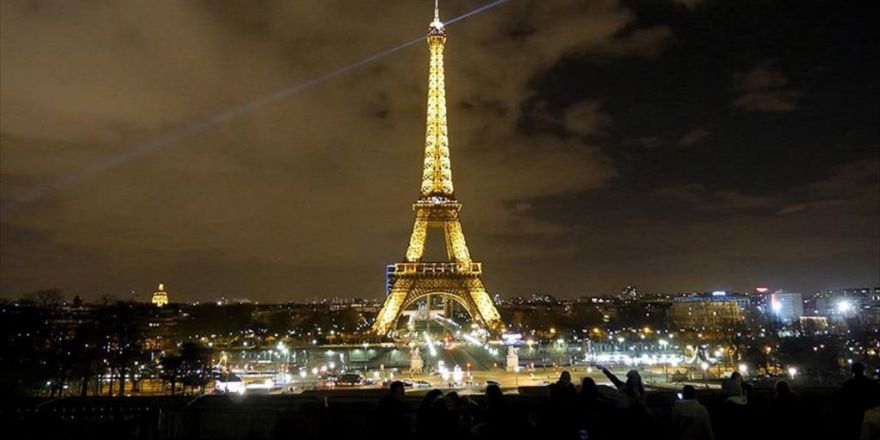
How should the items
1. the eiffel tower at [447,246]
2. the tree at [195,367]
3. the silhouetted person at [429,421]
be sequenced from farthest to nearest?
the eiffel tower at [447,246]
the tree at [195,367]
the silhouetted person at [429,421]

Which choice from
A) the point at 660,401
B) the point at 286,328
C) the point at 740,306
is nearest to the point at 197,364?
the point at 660,401

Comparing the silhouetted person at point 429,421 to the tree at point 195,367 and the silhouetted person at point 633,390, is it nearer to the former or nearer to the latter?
the silhouetted person at point 633,390

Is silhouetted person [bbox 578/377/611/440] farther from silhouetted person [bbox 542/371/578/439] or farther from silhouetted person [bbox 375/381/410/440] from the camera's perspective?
silhouetted person [bbox 375/381/410/440]

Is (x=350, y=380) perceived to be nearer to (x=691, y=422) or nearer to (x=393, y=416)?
(x=393, y=416)

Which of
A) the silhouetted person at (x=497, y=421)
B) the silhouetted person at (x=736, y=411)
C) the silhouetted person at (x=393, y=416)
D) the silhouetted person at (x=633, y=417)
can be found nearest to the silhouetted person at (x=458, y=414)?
the silhouetted person at (x=497, y=421)

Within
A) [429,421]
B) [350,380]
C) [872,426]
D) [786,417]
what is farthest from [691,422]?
[350,380]
